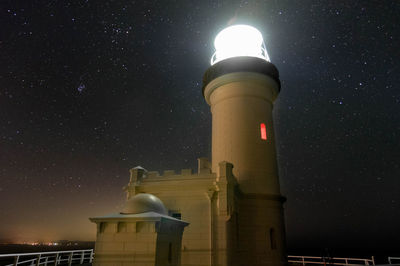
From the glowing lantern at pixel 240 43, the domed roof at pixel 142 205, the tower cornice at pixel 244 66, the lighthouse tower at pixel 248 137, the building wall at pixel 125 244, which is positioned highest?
the glowing lantern at pixel 240 43

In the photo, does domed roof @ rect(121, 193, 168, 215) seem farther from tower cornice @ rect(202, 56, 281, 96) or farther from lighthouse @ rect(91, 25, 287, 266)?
tower cornice @ rect(202, 56, 281, 96)

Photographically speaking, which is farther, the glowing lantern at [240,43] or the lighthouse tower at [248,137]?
the glowing lantern at [240,43]

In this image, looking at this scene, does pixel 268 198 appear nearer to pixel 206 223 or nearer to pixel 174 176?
pixel 206 223

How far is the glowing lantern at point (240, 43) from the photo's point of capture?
68.8ft

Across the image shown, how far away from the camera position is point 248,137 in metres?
18.5

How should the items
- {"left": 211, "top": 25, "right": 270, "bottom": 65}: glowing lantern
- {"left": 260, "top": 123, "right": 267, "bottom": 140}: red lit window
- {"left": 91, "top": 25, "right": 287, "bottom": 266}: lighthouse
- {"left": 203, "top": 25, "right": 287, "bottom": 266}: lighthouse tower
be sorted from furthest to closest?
{"left": 211, "top": 25, "right": 270, "bottom": 65}: glowing lantern
{"left": 260, "top": 123, "right": 267, "bottom": 140}: red lit window
{"left": 203, "top": 25, "right": 287, "bottom": 266}: lighthouse tower
{"left": 91, "top": 25, "right": 287, "bottom": 266}: lighthouse

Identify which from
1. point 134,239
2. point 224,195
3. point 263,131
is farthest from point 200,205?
point 263,131

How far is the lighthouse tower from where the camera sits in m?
16.4

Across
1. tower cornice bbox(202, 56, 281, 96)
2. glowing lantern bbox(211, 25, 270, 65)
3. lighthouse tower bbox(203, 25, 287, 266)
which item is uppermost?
glowing lantern bbox(211, 25, 270, 65)

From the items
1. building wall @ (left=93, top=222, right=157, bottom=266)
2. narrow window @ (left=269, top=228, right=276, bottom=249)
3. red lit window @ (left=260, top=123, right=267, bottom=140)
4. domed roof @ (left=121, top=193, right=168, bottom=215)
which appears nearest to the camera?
building wall @ (left=93, top=222, right=157, bottom=266)

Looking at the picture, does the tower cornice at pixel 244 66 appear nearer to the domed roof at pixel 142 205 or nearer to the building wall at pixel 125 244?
the domed roof at pixel 142 205

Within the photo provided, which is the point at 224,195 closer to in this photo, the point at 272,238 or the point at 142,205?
the point at 272,238

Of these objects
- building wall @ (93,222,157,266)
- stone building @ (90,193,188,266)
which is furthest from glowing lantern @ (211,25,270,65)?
building wall @ (93,222,157,266)

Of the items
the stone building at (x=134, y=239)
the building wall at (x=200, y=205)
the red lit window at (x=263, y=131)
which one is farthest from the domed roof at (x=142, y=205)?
the red lit window at (x=263, y=131)
